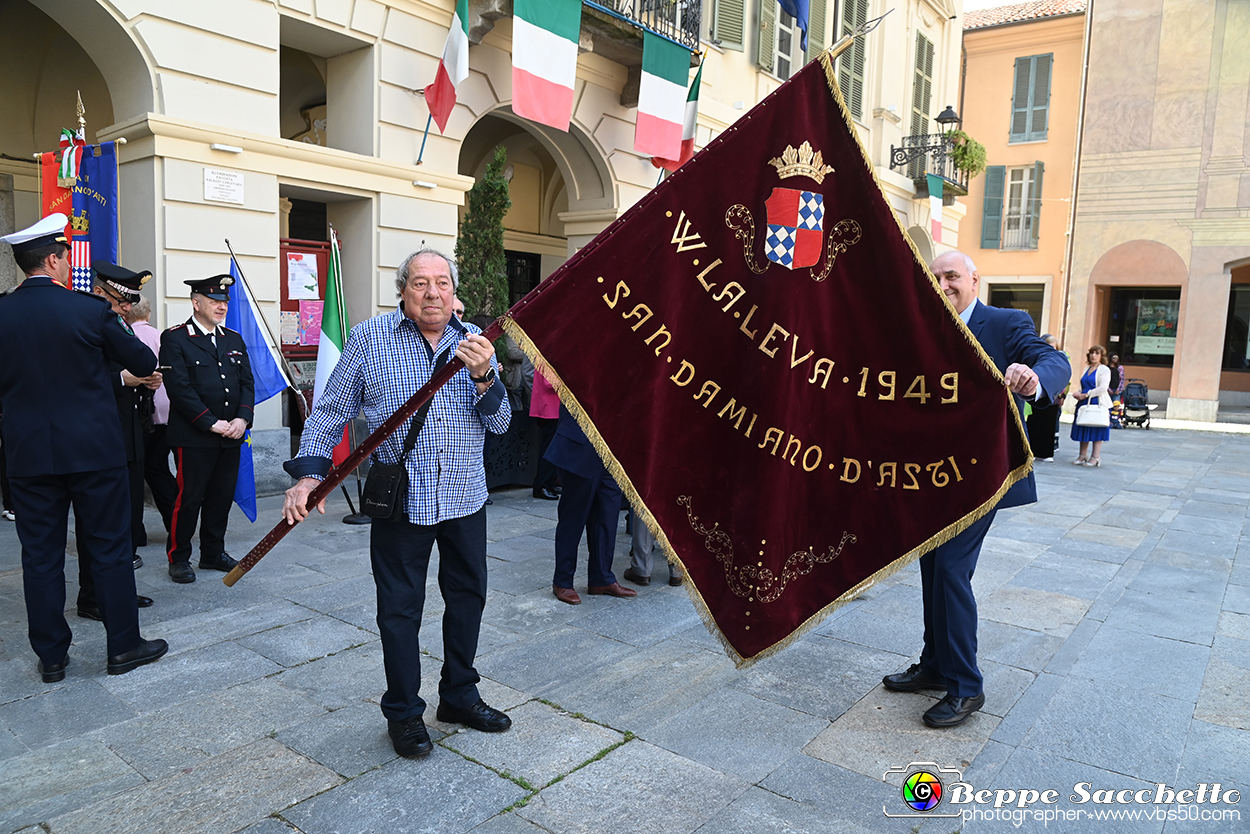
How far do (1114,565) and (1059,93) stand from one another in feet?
78.1

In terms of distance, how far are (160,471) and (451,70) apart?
4.66 metres

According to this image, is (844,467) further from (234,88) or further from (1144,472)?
(1144,472)

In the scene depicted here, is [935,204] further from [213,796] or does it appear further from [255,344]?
[213,796]

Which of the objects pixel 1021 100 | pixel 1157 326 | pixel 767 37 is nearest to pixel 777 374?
pixel 767 37

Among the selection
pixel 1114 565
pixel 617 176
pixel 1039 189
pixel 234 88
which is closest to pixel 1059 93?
pixel 1039 189

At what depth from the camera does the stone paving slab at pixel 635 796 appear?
2812 mm

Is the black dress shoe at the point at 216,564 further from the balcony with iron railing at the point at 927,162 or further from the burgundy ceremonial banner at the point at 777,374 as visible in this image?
the balcony with iron railing at the point at 927,162

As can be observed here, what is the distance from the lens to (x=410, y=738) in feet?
10.4

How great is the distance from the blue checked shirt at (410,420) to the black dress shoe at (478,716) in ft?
2.70

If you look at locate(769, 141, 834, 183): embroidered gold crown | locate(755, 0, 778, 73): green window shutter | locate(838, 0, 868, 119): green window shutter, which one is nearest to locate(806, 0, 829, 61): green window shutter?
locate(838, 0, 868, 119): green window shutter

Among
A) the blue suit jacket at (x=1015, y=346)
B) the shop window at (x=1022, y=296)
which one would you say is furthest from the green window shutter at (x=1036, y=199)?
the blue suit jacket at (x=1015, y=346)

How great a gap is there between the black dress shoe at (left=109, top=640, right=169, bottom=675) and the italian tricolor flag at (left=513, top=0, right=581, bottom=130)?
6496 millimetres

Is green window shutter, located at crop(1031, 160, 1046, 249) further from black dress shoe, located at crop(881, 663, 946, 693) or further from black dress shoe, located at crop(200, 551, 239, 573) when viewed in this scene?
black dress shoe, located at crop(200, 551, 239, 573)

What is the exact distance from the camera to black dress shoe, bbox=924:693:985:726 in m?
3.56
